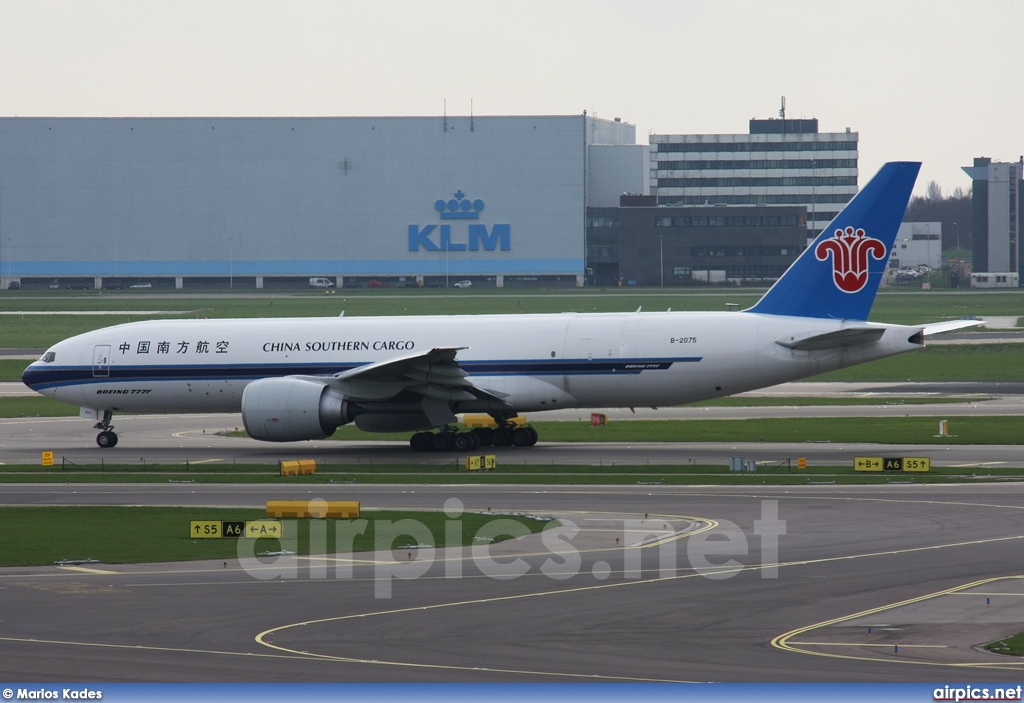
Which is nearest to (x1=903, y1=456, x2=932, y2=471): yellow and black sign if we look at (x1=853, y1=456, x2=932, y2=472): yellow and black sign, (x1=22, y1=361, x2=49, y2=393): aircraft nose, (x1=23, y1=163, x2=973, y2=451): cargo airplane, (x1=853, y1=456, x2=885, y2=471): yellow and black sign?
(x1=853, y1=456, x2=932, y2=472): yellow and black sign

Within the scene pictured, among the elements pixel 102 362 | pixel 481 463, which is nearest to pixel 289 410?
pixel 481 463

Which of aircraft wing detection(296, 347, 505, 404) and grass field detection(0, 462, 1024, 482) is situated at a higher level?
aircraft wing detection(296, 347, 505, 404)

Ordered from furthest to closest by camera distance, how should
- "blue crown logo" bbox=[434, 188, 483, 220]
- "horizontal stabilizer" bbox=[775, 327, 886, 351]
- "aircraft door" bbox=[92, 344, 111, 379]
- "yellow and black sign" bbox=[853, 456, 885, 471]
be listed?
1. "blue crown logo" bbox=[434, 188, 483, 220]
2. "aircraft door" bbox=[92, 344, 111, 379]
3. "horizontal stabilizer" bbox=[775, 327, 886, 351]
4. "yellow and black sign" bbox=[853, 456, 885, 471]

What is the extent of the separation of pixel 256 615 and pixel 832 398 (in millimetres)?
41976

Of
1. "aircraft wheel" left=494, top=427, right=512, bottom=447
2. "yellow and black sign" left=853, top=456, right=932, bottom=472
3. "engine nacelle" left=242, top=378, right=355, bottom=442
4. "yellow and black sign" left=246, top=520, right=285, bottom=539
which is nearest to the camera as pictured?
"yellow and black sign" left=246, top=520, right=285, bottom=539

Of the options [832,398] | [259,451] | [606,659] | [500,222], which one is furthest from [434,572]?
[500,222]

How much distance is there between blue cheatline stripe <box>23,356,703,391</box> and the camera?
139 ft

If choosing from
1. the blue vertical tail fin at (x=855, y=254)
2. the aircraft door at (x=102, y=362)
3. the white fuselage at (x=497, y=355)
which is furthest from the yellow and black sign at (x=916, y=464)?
the aircraft door at (x=102, y=362)

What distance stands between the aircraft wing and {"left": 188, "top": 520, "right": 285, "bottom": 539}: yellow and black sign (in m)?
13.7

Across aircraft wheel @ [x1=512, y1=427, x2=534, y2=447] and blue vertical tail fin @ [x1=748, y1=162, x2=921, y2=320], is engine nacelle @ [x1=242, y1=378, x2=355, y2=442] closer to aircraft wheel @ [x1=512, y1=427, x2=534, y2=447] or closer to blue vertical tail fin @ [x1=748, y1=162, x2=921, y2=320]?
aircraft wheel @ [x1=512, y1=427, x2=534, y2=447]

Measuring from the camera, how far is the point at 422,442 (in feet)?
143

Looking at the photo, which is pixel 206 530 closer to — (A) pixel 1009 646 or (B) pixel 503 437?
(A) pixel 1009 646

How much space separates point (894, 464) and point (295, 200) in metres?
140

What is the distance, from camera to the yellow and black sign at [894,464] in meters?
35.4
